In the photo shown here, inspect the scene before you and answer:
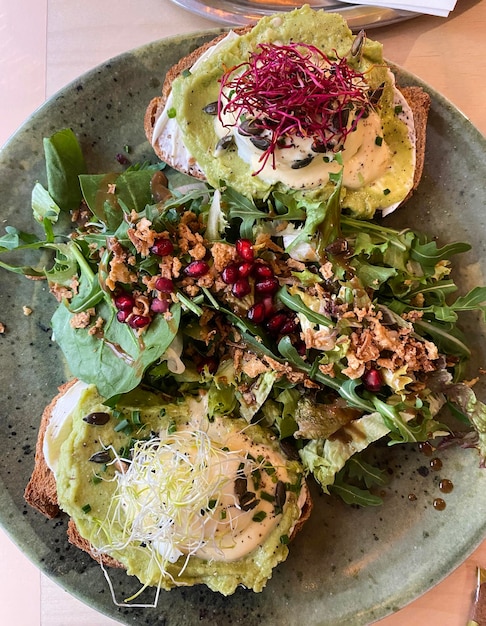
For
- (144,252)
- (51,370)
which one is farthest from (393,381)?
(51,370)

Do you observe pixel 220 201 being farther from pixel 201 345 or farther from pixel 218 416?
pixel 218 416

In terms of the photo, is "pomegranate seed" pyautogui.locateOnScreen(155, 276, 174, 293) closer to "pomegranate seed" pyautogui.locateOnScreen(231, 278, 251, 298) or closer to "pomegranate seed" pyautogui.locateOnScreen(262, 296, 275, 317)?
"pomegranate seed" pyautogui.locateOnScreen(231, 278, 251, 298)

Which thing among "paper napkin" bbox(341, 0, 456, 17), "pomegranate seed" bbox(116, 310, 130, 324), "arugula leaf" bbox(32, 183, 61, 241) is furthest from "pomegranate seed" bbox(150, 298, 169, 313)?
"paper napkin" bbox(341, 0, 456, 17)

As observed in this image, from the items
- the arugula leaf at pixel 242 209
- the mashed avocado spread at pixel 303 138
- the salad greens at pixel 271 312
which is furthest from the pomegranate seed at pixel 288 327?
the mashed avocado spread at pixel 303 138

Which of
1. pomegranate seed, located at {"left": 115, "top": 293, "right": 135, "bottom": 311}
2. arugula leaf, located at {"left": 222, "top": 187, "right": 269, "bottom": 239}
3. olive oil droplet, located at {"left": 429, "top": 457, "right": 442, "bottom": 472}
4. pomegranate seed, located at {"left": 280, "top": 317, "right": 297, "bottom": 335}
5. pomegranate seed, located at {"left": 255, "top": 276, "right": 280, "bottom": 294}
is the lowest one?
olive oil droplet, located at {"left": 429, "top": 457, "right": 442, "bottom": 472}

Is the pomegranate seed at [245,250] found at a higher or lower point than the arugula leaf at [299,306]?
higher

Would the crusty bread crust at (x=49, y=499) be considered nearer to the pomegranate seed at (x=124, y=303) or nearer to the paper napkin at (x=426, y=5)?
the pomegranate seed at (x=124, y=303)

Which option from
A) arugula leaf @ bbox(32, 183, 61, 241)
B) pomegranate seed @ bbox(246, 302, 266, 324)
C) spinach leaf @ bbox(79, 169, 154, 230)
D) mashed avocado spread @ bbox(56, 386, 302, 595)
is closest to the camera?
mashed avocado spread @ bbox(56, 386, 302, 595)
